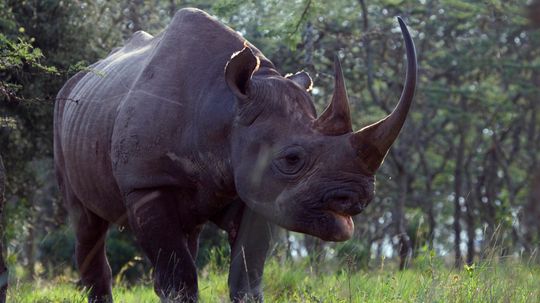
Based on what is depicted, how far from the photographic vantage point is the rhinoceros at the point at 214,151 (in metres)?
5.43

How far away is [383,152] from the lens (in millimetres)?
5441

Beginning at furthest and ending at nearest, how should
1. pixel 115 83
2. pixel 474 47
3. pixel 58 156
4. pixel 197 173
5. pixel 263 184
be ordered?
pixel 474 47
pixel 58 156
pixel 115 83
pixel 197 173
pixel 263 184

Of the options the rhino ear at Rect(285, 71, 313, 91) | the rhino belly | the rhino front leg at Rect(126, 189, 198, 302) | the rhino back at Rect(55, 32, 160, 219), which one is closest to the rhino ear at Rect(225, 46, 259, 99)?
the rhino ear at Rect(285, 71, 313, 91)

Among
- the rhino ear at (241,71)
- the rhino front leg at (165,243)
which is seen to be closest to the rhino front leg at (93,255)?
the rhino front leg at (165,243)

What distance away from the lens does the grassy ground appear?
559cm

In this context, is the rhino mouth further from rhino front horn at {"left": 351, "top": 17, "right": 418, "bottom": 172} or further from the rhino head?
rhino front horn at {"left": 351, "top": 17, "right": 418, "bottom": 172}

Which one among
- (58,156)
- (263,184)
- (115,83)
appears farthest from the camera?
(58,156)

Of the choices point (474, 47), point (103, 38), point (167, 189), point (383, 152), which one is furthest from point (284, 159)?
point (474, 47)

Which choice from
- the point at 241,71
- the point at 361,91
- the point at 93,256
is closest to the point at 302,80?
the point at 241,71

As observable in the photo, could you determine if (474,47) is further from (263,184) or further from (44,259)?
(263,184)

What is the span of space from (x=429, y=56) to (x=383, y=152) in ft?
38.8

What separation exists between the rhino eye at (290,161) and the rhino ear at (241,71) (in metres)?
0.50

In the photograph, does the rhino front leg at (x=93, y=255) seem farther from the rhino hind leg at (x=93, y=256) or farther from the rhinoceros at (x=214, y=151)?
the rhinoceros at (x=214, y=151)

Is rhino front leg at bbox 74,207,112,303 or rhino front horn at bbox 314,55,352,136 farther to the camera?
rhino front leg at bbox 74,207,112,303
